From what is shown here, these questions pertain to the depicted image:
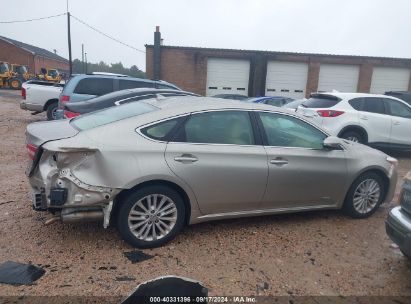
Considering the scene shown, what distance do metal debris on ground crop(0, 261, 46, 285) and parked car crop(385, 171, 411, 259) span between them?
10.5 feet

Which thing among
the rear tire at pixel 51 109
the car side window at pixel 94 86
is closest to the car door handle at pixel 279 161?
the car side window at pixel 94 86

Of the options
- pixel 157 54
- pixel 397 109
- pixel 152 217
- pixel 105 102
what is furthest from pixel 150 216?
pixel 157 54

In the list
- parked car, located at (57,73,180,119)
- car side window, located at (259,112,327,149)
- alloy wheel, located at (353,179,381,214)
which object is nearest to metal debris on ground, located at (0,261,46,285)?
car side window, located at (259,112,327,149)

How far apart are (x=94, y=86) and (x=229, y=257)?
Result: 7831mm

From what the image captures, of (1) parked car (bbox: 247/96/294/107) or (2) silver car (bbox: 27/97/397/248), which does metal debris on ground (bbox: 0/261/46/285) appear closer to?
(2) silver car (bbox: 27/97/397/248)

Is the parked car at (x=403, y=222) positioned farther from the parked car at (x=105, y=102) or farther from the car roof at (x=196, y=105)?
the parked car at (x=105, y=102)

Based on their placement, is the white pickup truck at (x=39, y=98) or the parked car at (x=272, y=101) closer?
the white pickup truck at (x=39, y=98)

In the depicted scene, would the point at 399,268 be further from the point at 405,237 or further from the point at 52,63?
the point at 52,63

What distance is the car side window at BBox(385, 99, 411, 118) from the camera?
28.9 feet

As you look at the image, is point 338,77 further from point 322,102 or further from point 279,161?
point 279,161

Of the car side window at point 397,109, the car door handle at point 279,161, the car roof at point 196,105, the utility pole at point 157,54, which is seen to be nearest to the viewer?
the car roof at point 196,105

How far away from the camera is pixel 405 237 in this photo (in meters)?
3.18

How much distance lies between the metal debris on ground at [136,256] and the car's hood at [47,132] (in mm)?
1309

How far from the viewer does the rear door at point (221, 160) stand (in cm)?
370
